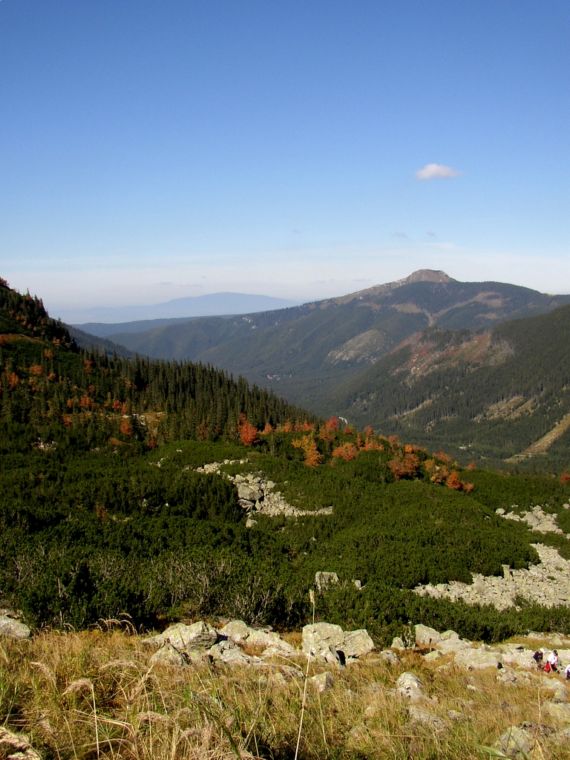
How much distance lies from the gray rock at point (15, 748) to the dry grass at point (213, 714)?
8.1 inches

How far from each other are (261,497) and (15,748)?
57.4 meters

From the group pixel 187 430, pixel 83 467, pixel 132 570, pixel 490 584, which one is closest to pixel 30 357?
pixel 187 430

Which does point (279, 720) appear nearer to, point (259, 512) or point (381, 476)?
point (259, 512)

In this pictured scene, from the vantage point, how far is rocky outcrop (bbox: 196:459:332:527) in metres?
57.3

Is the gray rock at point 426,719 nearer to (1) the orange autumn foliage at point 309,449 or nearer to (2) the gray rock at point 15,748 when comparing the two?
(2) the gray rock at point 15,748

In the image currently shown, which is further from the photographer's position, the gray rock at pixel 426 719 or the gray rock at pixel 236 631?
the gray rock at pixel 236 631

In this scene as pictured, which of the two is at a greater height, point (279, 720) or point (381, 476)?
point (279, 720)

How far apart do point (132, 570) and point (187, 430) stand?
202ft

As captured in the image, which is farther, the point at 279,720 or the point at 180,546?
the point at 180,546

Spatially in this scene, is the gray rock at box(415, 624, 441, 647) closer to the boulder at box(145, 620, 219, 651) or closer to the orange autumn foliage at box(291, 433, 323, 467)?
the boulder at box(145, 620, 219, 651)

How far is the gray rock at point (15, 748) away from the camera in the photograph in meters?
4.27

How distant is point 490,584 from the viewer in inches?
1566

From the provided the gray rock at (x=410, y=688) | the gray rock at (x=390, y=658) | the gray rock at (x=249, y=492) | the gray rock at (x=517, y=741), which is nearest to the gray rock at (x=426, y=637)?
the gray rock at (x=390, y=658)

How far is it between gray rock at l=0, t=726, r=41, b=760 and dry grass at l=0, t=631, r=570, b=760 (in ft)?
0.67
